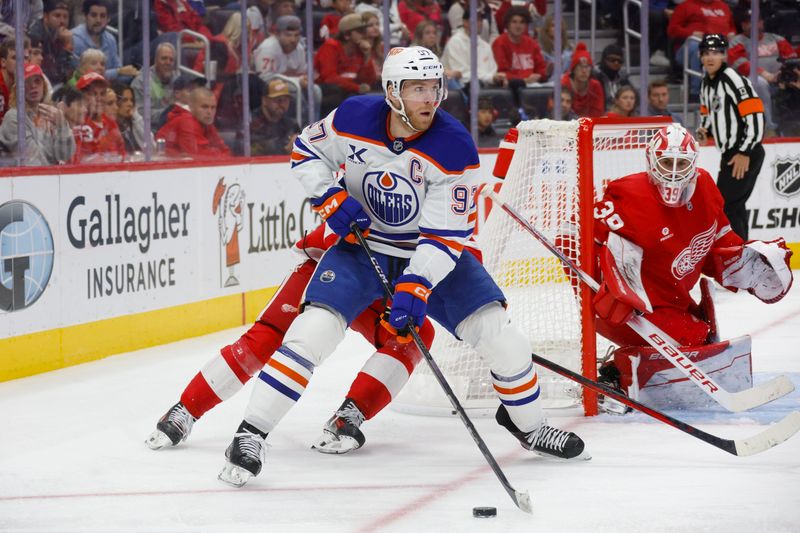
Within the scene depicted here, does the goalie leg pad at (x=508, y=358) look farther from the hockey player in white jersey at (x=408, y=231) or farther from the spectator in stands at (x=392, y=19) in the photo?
the spectator in stands at (x=392, y=19)

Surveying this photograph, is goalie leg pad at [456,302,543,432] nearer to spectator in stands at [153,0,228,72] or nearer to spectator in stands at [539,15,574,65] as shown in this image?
spectator in stands at [153,0,228,72]

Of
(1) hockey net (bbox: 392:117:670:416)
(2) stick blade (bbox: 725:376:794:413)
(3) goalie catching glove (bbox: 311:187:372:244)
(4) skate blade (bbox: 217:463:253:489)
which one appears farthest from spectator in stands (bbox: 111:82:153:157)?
(2) stick blade (bbox: 725:376:794:413)

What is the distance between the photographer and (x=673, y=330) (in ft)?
13.7

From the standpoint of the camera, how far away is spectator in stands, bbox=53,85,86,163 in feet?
17.3

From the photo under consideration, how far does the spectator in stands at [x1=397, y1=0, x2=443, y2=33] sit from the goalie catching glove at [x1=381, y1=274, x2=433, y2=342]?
15.5ft

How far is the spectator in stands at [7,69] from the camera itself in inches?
196

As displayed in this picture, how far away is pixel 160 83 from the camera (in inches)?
231

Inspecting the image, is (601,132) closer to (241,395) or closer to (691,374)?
(691,374)

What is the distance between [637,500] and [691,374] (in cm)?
97

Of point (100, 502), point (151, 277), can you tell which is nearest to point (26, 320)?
point (151, 277)

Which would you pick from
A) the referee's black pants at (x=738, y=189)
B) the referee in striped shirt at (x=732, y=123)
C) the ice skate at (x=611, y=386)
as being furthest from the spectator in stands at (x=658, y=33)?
the ice skate at (x=611, y=386)

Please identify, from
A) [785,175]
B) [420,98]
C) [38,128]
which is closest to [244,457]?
[420,98]

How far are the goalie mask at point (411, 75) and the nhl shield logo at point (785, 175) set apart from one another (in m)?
5.13

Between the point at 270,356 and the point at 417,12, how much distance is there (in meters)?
4.73
